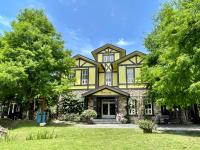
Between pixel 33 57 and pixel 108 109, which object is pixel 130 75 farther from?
pixel 33 57

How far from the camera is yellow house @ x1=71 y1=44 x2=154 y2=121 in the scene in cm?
2630

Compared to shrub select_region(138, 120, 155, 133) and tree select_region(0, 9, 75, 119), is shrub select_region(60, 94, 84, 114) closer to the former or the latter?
tree select_region(0, 9, 75, 119)

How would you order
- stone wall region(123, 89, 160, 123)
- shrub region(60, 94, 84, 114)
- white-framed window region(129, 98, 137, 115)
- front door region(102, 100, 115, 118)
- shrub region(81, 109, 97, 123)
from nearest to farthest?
1. shrub region(81, 109, 97, 123)
2. stone wall region(123, 89, 160, 123)
3. white-framed window region(129, 98, 137, 115)
4. shrub region(60, 94, 84, 114)
5. front door region(102, 100, 115, 118)

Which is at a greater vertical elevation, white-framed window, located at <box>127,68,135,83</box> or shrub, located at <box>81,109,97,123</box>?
white-framed window, located at <box>127,68,135,83</box>

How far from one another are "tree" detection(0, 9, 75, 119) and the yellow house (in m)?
6.02

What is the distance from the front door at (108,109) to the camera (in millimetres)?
27522

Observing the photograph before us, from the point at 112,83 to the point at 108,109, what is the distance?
346 centimetres

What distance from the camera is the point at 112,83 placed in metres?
28.9

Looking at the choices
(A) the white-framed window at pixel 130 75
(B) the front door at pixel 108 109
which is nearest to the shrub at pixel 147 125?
(B) the front door at pixel 108 109

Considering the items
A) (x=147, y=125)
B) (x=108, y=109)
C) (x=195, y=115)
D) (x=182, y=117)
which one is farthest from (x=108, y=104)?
(x=147, y=125)

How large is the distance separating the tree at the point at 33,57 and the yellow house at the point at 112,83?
19.7ft

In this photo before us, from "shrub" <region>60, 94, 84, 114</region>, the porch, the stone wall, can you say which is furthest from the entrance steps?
"shrub" <region>60, 94, 84, 114</region>

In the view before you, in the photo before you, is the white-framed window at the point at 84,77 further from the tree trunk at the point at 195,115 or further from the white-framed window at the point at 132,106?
the tree trunk at the point at 195,115

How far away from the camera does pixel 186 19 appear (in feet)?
27.5
